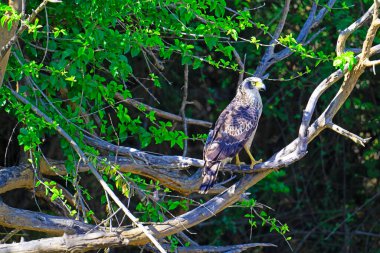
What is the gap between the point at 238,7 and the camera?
5984mm

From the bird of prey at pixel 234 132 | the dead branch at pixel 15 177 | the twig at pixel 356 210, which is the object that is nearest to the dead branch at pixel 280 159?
the bird of prey at pixel 234 132

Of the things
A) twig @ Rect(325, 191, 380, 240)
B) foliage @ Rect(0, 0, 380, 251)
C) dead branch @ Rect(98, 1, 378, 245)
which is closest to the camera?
dead branch @ Rect(98, 1, 378, 245)

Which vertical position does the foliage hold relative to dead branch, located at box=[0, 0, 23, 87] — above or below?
below

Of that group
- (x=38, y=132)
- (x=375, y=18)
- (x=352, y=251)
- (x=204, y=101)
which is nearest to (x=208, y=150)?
(x=38, y=132)

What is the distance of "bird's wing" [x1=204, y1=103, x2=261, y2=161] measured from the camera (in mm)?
4492

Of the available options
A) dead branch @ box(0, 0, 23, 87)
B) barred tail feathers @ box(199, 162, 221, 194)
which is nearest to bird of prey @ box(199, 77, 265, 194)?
barred tail feathers @ box(199, 162, 221, 194)

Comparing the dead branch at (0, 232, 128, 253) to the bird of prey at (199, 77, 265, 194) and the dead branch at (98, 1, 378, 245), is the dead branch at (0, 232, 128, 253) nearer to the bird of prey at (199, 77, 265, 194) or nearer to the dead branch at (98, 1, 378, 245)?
the dead branch at (98, 1, 378, 245)

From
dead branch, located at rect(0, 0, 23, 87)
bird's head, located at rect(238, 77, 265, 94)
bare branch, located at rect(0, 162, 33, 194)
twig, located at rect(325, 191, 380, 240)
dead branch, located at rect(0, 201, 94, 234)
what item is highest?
dead branch, located at rect(0, 0, 23, 87)

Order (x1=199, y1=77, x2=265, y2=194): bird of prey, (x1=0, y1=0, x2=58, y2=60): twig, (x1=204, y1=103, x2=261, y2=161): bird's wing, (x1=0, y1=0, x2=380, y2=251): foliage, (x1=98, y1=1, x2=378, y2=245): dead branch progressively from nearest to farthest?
(x1=0, y1=0, x2=58, y2=60): twig < (x1=98, y1=1, x2=378, y2=245): dead branch < (x1=0, y1=0, x2=380, y2=251): foliage < (x1=199, y1=77, x2=265, y2=194): bird of prey < (x1=204, y1=103, x2=261, y2=161): bird's wing

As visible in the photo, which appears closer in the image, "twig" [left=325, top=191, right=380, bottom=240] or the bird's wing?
the bird's wing

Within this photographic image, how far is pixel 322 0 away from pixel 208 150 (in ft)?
5.87

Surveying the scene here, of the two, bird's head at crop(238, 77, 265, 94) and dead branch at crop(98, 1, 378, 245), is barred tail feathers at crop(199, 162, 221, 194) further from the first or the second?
bird's head at crop(238, 77, 265, 94)

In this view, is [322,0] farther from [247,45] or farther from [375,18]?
[375,18]

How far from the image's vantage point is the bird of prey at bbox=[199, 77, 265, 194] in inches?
173
